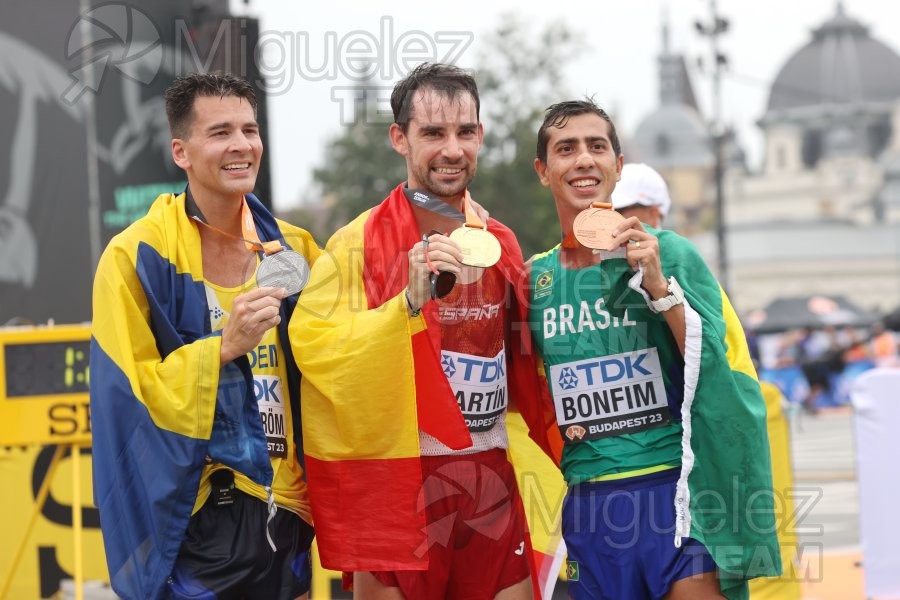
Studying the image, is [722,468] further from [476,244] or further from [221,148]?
[221,148]

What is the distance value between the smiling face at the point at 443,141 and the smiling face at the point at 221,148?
54 centimetres

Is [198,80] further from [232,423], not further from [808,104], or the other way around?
[808,104]

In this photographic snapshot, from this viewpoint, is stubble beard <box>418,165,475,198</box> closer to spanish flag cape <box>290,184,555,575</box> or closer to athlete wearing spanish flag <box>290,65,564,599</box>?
athlete wearing spanish flag <box>290,65,564,599</box>

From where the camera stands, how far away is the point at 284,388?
13.6 ft

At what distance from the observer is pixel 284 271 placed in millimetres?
3916

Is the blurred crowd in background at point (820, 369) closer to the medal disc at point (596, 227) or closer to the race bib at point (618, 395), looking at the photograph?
the race bib at point (618, 395)

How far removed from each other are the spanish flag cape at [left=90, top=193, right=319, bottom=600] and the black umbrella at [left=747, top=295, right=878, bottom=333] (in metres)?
35.3

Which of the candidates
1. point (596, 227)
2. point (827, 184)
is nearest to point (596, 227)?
point (596, 227)

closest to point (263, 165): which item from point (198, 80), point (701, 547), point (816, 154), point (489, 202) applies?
point (198, 80)

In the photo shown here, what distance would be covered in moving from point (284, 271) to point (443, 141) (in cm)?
69

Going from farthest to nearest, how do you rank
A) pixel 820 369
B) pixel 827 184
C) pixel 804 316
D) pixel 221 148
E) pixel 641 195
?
pixel 827 184 < pixel 804 316 < pixel 820 369 < pixel 641 195 < pixel 221 148

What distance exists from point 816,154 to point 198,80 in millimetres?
132598

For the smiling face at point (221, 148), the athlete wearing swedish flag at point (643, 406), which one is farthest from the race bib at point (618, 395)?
the smiling face at point (221, 148)

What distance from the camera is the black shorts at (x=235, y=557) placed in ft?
12.7
